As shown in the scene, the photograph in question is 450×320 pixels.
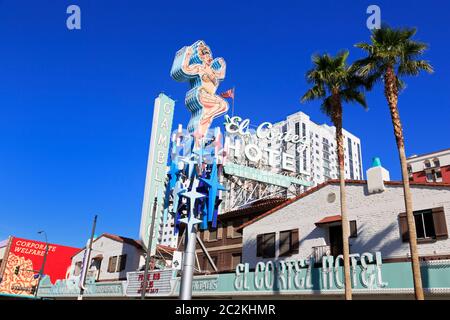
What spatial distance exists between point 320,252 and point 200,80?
27.3m

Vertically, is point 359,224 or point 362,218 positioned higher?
point 362,218

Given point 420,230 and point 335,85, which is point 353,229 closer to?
point 420,230

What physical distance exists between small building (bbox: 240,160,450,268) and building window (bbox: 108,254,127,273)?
659 inches

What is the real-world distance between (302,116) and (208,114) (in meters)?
109

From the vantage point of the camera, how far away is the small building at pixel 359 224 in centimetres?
2331

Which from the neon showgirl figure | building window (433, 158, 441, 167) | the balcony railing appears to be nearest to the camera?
the balcony railing

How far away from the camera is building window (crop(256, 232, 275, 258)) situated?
30484mm

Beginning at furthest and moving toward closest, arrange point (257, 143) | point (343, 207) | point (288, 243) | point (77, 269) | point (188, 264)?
point (257, 143) → point (77, 269) → point (288, 243) → point (188, 264) → point (343, 207)

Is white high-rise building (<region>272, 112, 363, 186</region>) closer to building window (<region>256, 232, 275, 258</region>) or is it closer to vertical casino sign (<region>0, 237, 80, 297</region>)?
vertical casino sign (<region>0, 237, 80, 297</region>)

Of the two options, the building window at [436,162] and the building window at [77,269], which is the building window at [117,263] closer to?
the building window at [77,269]

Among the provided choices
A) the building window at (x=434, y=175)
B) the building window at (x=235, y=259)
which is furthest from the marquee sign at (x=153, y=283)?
the building window at (x=434, y=175)

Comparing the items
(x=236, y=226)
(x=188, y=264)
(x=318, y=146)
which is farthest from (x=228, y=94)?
(x=318, y=146)

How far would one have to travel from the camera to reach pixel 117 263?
145 feet

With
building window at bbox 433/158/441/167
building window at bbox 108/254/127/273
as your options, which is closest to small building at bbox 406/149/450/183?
building window at bbox 433/158/441/167
